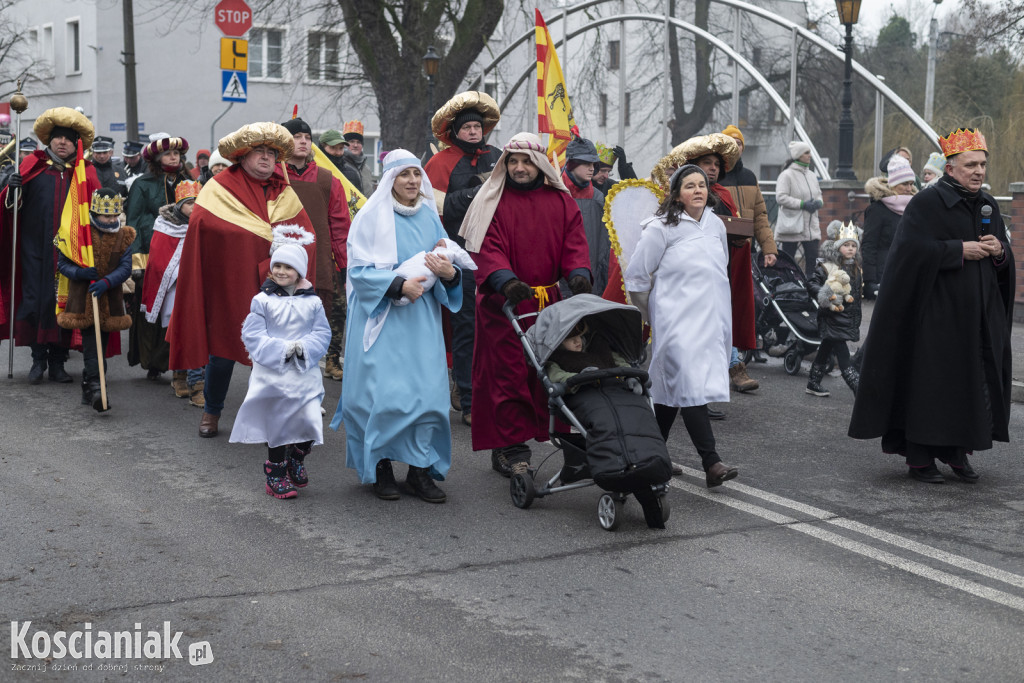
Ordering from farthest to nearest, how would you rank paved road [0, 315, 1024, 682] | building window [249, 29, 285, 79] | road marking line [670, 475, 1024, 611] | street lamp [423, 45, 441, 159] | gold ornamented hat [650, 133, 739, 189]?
building window [249, 29, 285, 79]
street lamp [423, 45, 441, 159]
gold ornamented hat [650, 133, 739, 189]
road marking line [670, 475, 1024, 611]
paved road [0, 315, 1024, 682]

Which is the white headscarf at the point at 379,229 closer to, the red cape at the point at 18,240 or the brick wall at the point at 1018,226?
the red cape at the point at 18,240

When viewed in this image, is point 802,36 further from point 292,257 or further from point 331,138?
point 292,257

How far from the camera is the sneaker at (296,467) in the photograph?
23.0 ft

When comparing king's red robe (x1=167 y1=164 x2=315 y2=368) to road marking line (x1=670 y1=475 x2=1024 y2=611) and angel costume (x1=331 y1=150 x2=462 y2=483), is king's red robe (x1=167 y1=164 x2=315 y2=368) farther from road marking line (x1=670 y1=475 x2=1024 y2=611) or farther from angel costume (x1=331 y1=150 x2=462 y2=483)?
road marking line (x1=670 y1=475 x2=1024 y2=611)

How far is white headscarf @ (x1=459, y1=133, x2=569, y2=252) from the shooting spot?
6988mm

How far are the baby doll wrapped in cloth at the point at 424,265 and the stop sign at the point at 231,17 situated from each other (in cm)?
1535

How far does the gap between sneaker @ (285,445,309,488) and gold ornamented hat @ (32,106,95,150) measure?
165 inches

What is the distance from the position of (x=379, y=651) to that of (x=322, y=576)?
36.5 inches

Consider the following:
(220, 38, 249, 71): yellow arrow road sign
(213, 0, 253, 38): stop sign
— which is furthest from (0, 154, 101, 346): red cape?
(213, 0, 253, 38): stop sign

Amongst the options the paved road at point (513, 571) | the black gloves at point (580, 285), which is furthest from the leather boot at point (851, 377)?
the black gloves at point (580, 285)

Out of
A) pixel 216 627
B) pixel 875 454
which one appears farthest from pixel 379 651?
pixel 875 454

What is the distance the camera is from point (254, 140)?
26.3 ft

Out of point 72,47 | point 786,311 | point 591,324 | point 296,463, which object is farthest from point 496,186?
point 72,47

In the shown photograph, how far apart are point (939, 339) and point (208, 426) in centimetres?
466
